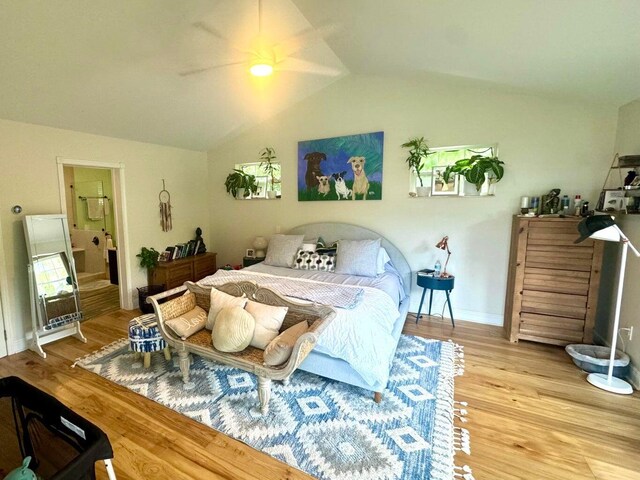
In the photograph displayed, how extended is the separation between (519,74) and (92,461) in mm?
3864

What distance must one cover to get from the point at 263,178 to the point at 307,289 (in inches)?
101

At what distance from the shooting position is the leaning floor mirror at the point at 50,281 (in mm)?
3018

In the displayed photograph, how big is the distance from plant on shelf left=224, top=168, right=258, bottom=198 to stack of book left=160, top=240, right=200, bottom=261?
106 cm

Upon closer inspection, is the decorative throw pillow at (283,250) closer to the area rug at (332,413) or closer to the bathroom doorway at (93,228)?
the area rug at (332,413)

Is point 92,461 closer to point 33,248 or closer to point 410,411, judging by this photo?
point 410,411

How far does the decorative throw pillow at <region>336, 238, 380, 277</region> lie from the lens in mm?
3529

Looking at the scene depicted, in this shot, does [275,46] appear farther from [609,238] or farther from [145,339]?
[609,238]

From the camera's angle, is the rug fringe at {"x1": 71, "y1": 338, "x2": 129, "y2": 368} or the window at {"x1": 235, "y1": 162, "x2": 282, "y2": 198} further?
the window at {"x1": 235, "y1": 162, "x2": 282, "y2": 198}

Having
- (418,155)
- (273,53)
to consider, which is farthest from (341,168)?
(273,53)

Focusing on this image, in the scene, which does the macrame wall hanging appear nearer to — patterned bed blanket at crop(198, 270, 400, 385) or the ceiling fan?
the ceiling fan

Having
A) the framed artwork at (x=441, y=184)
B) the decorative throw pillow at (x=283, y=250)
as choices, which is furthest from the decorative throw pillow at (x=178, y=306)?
the framed artwork at (x=441, y=184)

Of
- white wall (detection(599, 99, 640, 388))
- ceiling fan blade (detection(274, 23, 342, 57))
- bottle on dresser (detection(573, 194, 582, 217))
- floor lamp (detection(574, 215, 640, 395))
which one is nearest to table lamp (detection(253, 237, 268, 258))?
ceiling fan blade (detection(274, 23, 342, 57))

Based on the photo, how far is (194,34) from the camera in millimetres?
2578

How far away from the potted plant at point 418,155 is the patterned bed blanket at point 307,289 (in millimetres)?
1651
